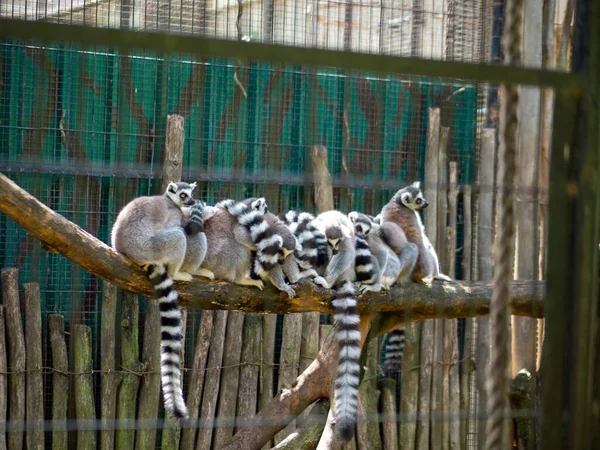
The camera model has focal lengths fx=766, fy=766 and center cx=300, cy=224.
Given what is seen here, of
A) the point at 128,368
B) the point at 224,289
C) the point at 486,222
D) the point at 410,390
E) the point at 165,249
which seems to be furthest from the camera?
the point at 486,222

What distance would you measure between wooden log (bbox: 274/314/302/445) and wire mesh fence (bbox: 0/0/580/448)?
2 centimetres

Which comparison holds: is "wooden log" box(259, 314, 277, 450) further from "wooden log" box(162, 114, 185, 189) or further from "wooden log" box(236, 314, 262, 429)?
"wooden log" box(162, 114, 185, 189)

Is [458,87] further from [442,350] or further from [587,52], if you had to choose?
[587,52]

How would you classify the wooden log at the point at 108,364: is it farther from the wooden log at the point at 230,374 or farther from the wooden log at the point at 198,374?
the wooden log at the point at 230,374

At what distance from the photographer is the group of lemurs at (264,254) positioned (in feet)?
18.6

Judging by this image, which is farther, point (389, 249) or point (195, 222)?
point (389, 249)

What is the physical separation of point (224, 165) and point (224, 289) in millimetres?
1926

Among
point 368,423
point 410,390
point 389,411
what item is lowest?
point 368,423

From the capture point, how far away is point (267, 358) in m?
7.64

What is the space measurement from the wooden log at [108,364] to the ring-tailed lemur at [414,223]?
8.67 feet

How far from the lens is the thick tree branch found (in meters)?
4.86

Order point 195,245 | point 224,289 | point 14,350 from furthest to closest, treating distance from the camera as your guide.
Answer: point 14,350 < point 195,245 < point 224,289

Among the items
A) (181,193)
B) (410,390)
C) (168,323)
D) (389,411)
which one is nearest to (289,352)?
(389,411)

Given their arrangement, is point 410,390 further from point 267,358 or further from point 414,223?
point 414,223
